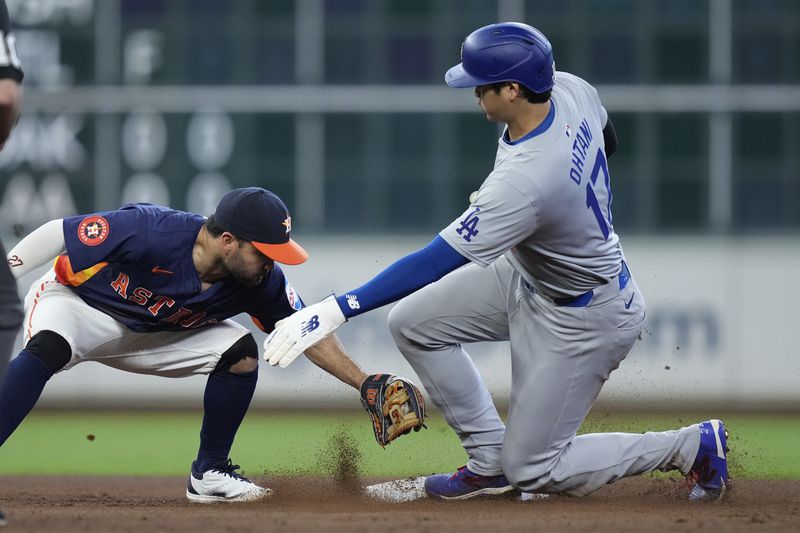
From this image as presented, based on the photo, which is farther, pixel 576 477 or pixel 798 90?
pixel 798 90

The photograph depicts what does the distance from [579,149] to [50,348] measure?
214cm

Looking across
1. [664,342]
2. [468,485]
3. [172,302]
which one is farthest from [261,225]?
[664,342]

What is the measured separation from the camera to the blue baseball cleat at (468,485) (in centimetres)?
504

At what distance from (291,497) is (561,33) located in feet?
24.6

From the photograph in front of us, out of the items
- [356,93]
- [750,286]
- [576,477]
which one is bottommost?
[750,286]

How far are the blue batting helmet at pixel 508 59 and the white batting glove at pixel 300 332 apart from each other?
100 centimetres

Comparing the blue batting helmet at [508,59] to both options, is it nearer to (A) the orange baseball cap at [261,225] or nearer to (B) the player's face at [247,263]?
(A) the orange baseball cap at [261,225]

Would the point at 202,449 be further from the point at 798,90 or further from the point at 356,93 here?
the point at 798,90

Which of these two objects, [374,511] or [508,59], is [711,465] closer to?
[374,511]

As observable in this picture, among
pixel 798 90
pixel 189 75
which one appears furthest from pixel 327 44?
pixel 798 90

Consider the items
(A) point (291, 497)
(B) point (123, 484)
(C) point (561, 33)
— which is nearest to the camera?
(A) point (291, 497)

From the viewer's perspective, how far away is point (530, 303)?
483cm

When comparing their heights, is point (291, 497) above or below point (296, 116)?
below

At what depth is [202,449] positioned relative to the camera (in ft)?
16.6
